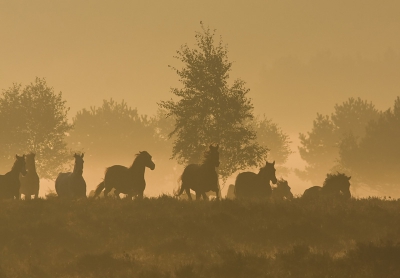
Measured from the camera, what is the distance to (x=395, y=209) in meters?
24.9

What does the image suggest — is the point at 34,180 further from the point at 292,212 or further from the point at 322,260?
the point at 322,260

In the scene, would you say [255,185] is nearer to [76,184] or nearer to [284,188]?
[284,188]

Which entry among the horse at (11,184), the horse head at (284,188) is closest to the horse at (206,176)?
the horse at (11,184)

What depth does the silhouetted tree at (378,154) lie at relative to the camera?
65688mm

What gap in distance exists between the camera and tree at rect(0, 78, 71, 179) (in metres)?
59.7

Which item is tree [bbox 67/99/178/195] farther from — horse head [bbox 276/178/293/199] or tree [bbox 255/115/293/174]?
horse head [bbox 276/178/293/199]

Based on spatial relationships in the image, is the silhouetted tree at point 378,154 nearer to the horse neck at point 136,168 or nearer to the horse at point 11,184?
the horse neck at point 136,168

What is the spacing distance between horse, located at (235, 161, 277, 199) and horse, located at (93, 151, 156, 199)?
4.87m

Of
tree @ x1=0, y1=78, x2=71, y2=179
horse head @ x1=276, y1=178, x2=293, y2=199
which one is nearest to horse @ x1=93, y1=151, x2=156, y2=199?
horse head @ x1=276, y1=178, x2=293, y2=199

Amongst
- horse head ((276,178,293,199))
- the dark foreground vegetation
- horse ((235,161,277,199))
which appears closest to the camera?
the dark foreground vegetation

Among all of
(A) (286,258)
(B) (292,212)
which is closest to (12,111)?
(B) (292,212)

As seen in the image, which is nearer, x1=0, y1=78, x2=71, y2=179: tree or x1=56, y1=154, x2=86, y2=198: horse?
x1=56, y1=154, x2=86, y2=198: horse

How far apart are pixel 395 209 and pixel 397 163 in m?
Result: 42.2

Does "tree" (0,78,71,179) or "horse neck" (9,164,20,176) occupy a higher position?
"tree" (0,78,71,179)
